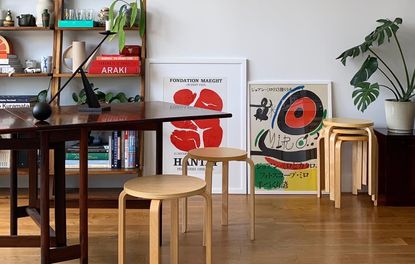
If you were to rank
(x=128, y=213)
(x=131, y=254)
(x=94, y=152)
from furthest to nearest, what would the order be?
1. (x=94, y=152)
2. (x=128, y=213)
3. (x=131, y=254)

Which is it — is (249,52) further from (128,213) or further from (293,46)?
(128,213)

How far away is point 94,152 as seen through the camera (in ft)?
14.4

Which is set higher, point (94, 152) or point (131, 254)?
point (94, 152)

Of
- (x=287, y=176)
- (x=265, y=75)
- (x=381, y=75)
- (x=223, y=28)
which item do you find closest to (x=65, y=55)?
(x=223, y=28)

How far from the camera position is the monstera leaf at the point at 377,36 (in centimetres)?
422

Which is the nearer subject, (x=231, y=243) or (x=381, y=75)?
(x=231, y=243)

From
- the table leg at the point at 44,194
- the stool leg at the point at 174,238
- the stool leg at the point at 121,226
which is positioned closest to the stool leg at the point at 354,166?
the stool leg at the point at 174,238

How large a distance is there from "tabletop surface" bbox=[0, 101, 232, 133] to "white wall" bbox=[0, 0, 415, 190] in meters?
1.39

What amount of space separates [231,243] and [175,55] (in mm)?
1789

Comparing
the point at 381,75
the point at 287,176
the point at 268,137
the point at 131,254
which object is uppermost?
the point at 381,75

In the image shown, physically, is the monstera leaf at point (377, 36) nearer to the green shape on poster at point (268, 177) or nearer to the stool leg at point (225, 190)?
the green shape on poster at point (268, 177)

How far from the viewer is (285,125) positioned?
462 cm

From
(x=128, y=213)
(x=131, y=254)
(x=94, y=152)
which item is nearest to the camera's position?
(x=131, y=254)

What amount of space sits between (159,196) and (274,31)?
2452 mm
